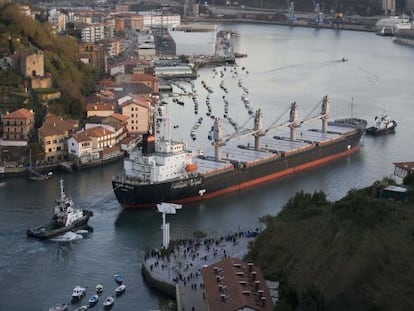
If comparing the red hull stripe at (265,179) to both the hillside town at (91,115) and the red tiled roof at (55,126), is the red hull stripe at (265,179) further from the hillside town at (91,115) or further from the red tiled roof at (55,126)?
the red tiled roof at (55,126)

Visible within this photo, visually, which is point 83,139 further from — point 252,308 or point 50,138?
point 252,308

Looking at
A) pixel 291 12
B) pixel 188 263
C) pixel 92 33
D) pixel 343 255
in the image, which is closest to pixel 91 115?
pixel 188 263

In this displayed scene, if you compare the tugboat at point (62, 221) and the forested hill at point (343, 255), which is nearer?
the forested hill at point (343, 255)

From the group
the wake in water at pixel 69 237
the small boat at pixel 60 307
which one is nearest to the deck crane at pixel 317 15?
the wake in water at pixel 69 237

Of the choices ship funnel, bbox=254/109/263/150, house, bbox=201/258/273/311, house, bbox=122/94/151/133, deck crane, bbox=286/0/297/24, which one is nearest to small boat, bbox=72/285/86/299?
house, bbox=201/258/273/311

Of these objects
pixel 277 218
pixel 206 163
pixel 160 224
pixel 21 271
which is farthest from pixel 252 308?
pixel 206 163

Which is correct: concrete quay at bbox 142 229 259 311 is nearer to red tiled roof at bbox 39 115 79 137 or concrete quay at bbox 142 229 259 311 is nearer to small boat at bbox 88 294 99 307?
small boat at bbox 88 294 99 307
